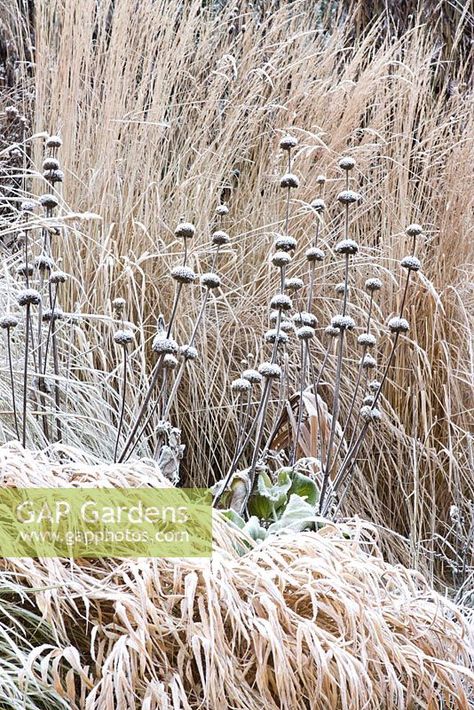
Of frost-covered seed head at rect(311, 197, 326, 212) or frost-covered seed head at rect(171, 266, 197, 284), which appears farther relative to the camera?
frost-covered seed head at rect(311, 197, 326, 212)

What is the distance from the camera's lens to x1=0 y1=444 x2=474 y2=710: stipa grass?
1.41 metres

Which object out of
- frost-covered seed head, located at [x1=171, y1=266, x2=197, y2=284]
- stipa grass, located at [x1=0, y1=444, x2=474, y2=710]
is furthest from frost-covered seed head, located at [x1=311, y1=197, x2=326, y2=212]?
stipa grass, located at [x1=0, y1=444, x2=474, y2=710]

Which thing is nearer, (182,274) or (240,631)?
(240,631)

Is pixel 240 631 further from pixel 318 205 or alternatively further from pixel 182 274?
pixel 318 205

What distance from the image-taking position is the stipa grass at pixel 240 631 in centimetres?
141

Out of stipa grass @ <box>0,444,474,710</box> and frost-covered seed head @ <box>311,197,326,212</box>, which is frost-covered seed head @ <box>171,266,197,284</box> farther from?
frost-covered seed head @ <box>311,197,326,212</box>

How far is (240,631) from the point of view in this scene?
1482 mm

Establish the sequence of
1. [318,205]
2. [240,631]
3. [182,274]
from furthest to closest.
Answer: [318,205]
[182,274]
[240,631]

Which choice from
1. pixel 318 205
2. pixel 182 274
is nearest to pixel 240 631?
pixel 182 274

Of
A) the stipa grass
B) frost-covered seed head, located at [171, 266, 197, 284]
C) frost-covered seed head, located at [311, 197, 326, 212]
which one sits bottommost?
the stipa grass

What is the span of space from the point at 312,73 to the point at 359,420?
1563 mm

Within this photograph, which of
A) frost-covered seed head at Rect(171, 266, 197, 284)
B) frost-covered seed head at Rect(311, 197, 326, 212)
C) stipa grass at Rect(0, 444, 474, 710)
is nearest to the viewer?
stipa grass at Rect(0, 444, 474, 710)

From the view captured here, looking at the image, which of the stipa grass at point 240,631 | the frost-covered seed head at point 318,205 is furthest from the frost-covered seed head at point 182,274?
the frost-covered seed head at point 318,205

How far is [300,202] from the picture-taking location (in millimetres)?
3023
